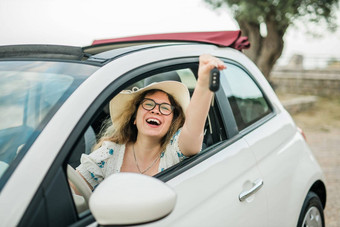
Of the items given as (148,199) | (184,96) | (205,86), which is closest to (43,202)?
(148,199)

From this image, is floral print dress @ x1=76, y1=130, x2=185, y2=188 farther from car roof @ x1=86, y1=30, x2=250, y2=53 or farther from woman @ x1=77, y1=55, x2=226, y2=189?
car roof @ x1=86, y1=30, x2=250, y2=53

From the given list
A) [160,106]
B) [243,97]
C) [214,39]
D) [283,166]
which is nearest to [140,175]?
[160,106]

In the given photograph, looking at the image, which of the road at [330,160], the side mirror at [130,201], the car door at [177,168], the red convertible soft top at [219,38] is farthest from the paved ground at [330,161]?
the side mirror at [130,201]

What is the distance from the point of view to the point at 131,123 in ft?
7.26

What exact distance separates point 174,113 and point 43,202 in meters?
1.15

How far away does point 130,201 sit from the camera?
3.33ft

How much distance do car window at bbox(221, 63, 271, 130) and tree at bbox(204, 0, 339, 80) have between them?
24.3ft

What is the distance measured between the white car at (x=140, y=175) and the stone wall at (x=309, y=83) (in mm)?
12842

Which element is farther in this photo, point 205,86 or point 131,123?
point 131,123

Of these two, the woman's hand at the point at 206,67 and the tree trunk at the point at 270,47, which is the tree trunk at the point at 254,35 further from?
the woman's hand at the point at 206,67

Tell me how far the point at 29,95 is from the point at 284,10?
29.5 ft

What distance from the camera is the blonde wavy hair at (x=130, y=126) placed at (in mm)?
2064

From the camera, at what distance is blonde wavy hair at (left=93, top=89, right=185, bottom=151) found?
2.06 meters

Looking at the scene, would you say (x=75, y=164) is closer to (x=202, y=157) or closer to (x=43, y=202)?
(x=202, y=157)
